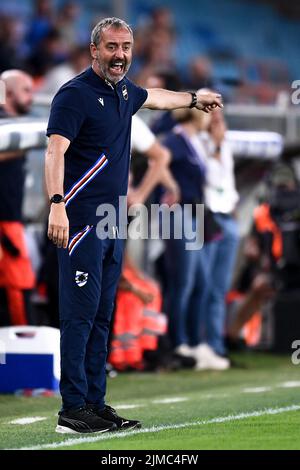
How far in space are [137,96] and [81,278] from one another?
1062 millimetres

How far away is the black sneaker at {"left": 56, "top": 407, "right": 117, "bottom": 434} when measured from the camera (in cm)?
657

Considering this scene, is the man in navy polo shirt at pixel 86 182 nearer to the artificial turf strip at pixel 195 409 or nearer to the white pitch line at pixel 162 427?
the white pitch line at pixel 162 427

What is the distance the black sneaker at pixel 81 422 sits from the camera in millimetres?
6574

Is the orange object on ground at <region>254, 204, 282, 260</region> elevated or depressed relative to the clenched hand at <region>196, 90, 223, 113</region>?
depressed

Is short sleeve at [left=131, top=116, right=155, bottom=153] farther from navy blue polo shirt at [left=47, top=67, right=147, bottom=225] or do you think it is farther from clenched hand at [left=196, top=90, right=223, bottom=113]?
navy blue polo shirt at [left=47, top=67, right=147, bottom=225]

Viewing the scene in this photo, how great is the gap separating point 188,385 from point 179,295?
1431mm

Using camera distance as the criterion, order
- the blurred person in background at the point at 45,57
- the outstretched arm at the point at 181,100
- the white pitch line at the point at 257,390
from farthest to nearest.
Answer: the blurred person in background at the point at 45,57, the white pitch line at the point at 257,390, the outstretched arm at the point at 181,100

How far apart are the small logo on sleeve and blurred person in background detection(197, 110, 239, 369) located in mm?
4649

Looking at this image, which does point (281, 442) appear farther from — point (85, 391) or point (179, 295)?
point (179, 295)

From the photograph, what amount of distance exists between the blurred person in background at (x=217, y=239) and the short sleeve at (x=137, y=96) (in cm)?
421

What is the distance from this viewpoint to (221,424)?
6922 millimetres

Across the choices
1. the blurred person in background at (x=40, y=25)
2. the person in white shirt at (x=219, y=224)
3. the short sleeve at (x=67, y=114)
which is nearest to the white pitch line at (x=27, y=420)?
the short sleeve at (x=67, y=114)

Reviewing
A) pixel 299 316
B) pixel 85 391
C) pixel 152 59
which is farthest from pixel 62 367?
pixel 152 59

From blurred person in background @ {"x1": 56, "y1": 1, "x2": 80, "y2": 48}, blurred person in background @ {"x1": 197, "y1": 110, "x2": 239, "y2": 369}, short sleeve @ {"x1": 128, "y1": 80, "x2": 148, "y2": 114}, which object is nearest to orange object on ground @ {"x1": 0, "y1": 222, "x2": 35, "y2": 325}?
blurred person in background @ {"x1": 197, "y1": 110, "x2": 239, "y2": 369}
